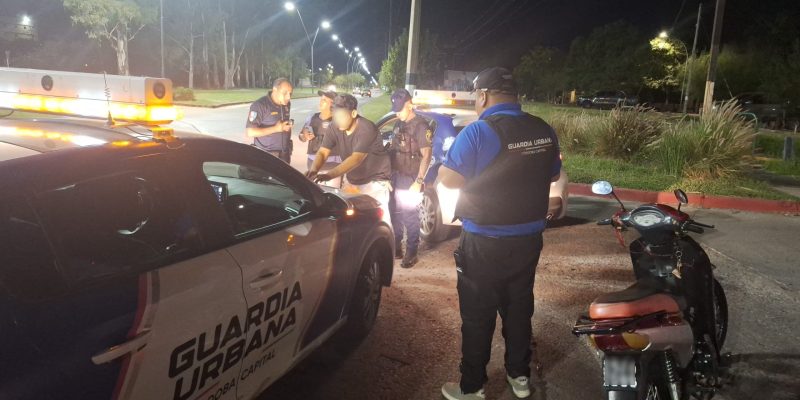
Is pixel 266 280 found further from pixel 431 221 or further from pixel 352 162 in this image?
pixel 431 221

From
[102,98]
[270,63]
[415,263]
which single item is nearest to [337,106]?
[415,263]

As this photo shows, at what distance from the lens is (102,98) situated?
278 cm

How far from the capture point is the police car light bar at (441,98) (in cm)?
765

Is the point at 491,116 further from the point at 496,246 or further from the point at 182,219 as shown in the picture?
the point at 182,219

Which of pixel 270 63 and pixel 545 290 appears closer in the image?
pixel 545 290

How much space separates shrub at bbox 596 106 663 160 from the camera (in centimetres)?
1253

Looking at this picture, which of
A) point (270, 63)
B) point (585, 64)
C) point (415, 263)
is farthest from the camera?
point (270, 63)

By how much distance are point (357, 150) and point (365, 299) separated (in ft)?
5.30

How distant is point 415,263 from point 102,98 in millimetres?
3612

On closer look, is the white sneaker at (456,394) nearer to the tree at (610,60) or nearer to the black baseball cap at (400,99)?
the black baseball cap at (400,99)

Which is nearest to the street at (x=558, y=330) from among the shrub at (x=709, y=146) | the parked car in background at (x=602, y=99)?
the shrub at (x=709, y=146)

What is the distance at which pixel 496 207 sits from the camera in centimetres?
295

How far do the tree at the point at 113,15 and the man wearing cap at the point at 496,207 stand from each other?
47.5 m

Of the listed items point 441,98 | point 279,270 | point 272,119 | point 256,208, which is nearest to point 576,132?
point 441,98
